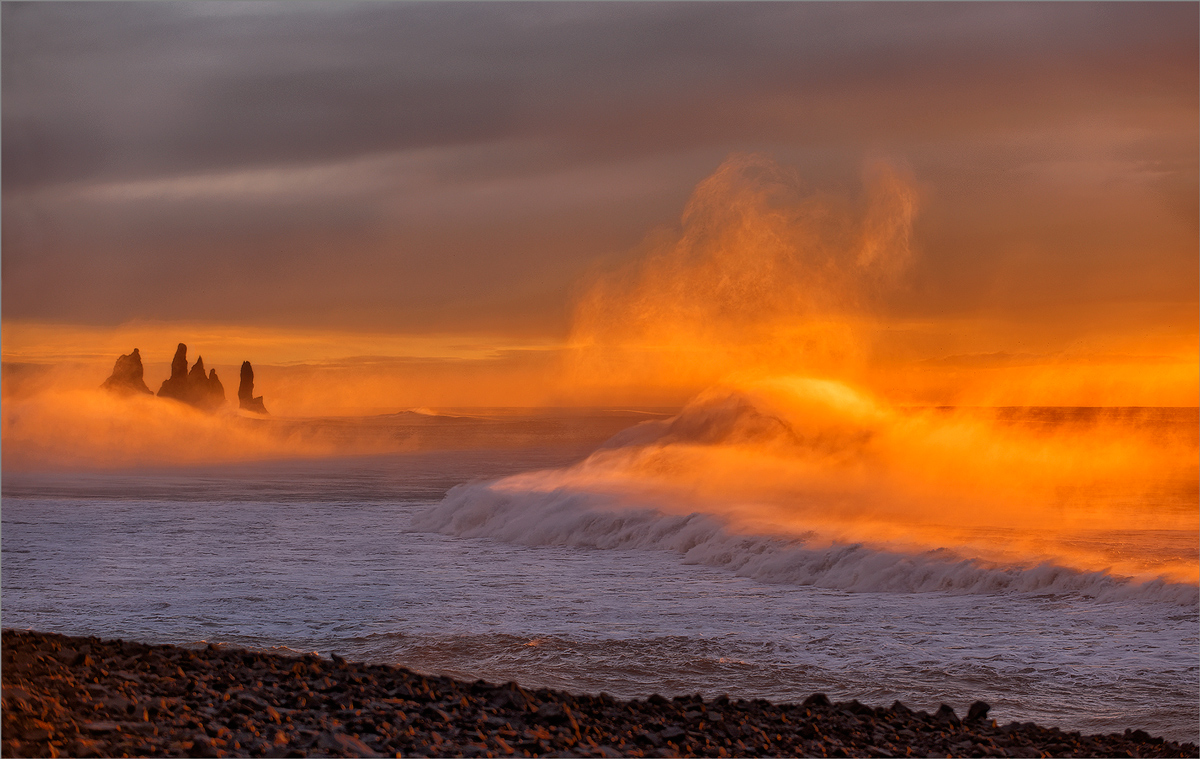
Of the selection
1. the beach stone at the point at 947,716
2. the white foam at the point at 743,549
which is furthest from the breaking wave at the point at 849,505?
the beach stone at the point at 947,716

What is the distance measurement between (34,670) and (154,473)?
66.4m

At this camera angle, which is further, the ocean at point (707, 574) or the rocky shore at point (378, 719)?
the ocean at point (707, 574)

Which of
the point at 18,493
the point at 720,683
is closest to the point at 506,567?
the point at 720,683

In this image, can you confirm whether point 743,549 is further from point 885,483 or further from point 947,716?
point 885,483

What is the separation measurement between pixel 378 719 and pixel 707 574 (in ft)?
50.3

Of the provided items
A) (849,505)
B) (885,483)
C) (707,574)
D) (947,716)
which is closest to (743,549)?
(707,574)

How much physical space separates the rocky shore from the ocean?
2.33 metres

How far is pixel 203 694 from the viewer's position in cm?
834

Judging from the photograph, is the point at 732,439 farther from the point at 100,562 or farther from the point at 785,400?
the point at 100,562

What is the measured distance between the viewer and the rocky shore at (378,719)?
7230 millimetres

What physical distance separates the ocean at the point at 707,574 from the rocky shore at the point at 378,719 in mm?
2327

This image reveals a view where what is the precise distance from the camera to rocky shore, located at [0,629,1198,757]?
7230 millimetres

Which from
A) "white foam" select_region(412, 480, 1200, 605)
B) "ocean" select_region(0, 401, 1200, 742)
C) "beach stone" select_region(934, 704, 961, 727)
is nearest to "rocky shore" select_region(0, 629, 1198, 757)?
"beach stone" select_region(934, 704, 961, 727)

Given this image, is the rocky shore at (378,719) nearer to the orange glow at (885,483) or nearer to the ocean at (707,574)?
the ocean at (707,574)
